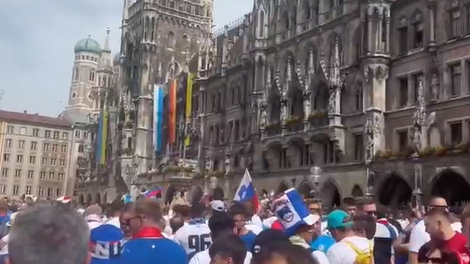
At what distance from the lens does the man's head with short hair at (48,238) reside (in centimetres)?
275

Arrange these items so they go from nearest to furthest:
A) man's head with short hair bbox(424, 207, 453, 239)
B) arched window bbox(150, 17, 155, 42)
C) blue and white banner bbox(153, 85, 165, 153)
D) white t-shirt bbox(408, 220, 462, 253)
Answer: man's head with short hair bbox(424, 207, 453, 239) → white t-shirt bbox(408, 220, 462, 253) → blue and white banner bbox(153, 85, 165, 153) → arched window bbox(150, 17, 155, 42)

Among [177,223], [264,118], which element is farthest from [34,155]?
[177,223]

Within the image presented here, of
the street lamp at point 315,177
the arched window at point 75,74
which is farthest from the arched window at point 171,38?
the arched window at point 75,74

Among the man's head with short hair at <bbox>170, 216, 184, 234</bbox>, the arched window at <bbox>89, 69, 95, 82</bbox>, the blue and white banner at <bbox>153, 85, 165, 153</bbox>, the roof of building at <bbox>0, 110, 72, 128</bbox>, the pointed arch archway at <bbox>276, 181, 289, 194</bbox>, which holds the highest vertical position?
the arched window at <bbox>89, 69, 95, 82</bbox>

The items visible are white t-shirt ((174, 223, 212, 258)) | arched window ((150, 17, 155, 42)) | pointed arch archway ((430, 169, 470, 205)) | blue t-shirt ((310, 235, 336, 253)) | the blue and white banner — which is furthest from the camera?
arched window ((150, 17, 155, 42))

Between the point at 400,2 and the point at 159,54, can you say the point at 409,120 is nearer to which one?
the point at 400,2

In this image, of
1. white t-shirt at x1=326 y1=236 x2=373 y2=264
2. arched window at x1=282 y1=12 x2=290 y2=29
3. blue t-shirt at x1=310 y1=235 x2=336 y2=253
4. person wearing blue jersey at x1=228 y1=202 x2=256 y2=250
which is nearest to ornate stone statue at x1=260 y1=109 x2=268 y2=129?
arched window at x1=282 y1=12 x2=290 y2=29

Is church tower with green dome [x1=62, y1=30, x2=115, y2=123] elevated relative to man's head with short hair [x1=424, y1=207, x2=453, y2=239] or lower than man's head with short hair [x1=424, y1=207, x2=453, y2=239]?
elevated

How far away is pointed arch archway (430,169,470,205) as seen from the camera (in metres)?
25.7

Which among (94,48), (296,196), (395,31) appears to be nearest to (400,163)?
(395,31)

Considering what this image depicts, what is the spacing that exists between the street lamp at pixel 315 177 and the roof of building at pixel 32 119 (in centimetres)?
6554

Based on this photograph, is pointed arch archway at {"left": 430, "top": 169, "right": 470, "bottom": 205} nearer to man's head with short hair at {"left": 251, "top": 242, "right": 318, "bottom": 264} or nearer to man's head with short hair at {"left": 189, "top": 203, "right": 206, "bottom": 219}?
man's head with short hair at {"left": 189, "top": 203, "right": 206, "bottom": 219}

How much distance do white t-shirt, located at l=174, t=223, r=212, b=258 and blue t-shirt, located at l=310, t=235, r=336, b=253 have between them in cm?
133

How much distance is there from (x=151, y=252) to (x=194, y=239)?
6.76ft
